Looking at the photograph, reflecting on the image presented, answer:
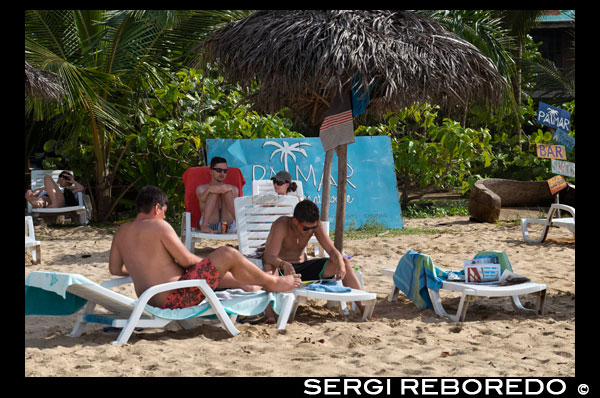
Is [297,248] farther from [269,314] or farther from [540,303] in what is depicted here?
[540,303]

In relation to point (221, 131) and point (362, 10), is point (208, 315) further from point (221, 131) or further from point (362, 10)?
point (221, 131)

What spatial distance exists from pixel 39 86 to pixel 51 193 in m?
2.86

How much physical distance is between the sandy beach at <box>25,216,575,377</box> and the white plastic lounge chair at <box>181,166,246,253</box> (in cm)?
151

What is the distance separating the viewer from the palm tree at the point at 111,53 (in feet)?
34.5

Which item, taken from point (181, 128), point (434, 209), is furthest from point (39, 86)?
point (434, 209)

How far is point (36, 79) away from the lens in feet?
25.6

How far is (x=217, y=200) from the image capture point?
8.12 meters

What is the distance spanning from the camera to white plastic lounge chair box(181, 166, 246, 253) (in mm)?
7863

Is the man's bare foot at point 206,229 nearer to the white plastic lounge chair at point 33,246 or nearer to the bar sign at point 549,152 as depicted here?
the white plastic lounge chair at point 33,246

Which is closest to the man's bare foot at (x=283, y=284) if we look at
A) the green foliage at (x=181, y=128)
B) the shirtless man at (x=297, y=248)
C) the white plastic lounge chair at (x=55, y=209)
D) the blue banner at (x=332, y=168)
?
the shirtless man at (x=297, y=248)

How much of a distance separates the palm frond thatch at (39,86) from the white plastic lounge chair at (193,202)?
1778 mm

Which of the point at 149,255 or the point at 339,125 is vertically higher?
the point at 339,125

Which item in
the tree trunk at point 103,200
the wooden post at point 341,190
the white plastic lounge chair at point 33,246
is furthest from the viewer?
the tree trunk at point 103,200

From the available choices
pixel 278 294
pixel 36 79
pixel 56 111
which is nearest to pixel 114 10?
pixel 56 111
